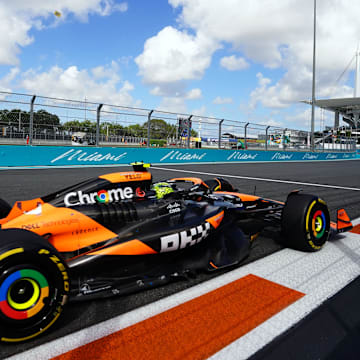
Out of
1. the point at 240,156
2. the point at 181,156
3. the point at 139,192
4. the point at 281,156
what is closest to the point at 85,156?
the point at 181,156

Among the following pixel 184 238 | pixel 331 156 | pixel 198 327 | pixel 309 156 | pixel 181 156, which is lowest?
pixel 198 327

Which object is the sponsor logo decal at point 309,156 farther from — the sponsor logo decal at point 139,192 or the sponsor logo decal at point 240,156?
the sponsor logo decal at point 139,192

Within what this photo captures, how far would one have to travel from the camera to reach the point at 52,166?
1252 centimetres

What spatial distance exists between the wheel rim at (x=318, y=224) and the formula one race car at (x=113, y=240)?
1 cm

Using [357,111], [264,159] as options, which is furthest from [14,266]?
[357,111]

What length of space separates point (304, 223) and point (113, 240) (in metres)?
1.87

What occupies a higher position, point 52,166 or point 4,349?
point 52,166

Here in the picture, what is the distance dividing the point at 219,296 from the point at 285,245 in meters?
1.44

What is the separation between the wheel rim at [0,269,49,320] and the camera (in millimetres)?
1665

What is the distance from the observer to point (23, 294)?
5.69 ft

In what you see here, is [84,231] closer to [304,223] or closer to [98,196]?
[98,196]

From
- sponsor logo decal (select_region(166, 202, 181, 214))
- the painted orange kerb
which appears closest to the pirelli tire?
the painted orange kerb

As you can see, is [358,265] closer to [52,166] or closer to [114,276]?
[114,276]

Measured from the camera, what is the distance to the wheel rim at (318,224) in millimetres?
3215
